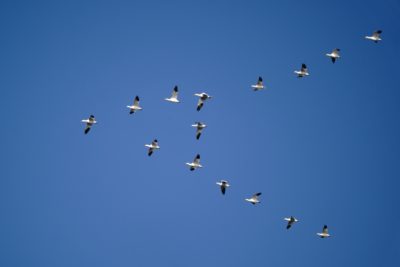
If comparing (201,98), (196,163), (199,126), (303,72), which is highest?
(303,72)

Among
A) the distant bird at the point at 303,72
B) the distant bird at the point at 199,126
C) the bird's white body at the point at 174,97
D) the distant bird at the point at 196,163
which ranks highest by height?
the distant bird at the point at 303,72

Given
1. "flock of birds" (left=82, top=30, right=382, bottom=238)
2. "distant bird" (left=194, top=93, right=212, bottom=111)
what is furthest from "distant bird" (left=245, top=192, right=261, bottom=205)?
"distant bird" (left=194, top=93, right=212, bottom=111)

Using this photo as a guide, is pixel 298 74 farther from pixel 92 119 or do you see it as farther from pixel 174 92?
pixel 92 119

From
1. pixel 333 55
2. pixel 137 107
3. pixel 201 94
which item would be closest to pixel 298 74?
pixel 333 55

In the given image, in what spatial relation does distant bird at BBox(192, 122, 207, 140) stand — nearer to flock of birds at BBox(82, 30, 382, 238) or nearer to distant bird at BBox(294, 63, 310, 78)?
flock of birds at BBox(82, 30, 382, 238)

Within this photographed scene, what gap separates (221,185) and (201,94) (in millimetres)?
9816

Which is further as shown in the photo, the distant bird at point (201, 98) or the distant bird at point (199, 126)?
the distant bird at point (199, 126)

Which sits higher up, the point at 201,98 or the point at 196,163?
the point at 201,98

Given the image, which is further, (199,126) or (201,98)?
(199,126)

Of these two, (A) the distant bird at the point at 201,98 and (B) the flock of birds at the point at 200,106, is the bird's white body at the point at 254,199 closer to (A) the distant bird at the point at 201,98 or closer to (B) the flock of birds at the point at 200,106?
(B) the flock of birds at the point at 200,106

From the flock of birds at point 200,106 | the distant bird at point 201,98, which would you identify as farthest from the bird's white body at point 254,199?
the distant bird at point 201,98

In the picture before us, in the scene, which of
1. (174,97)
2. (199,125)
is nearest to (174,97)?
(174,97)

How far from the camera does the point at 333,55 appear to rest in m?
93.9

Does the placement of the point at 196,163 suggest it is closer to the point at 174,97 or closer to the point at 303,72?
the point at 174,97
